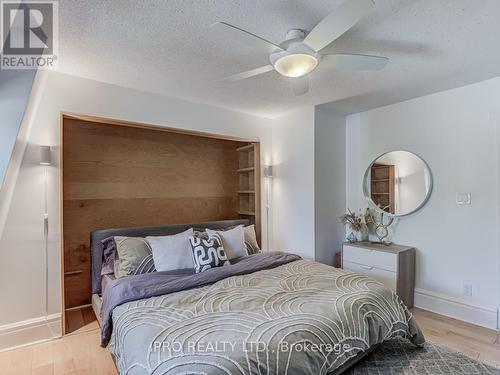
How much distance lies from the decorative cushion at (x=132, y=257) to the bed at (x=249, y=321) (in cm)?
32

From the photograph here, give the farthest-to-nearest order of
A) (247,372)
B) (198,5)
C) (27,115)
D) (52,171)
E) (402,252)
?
(402,252)
(52,171)
(27,115)
(198,5)
(247,372)

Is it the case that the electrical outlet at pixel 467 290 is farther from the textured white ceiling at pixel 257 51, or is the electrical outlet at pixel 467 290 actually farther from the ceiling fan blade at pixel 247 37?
the ceiling fan blade at pixel 247 37

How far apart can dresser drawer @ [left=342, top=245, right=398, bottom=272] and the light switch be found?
2.83 ft

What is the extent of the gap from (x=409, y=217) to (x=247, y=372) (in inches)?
112

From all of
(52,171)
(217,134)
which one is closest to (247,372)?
(52,171)

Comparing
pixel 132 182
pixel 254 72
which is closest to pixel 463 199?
pixel 254 72

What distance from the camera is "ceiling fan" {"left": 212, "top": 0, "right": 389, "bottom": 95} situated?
1.49 metres

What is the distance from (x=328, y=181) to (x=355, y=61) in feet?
6.76

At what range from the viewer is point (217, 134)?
3660 millimetres

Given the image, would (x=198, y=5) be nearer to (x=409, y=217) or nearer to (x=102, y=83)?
(x=102, y=83)

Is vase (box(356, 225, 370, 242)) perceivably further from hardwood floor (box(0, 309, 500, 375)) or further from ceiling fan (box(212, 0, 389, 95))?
ceiling fan (box(212, 0, 389, 95))

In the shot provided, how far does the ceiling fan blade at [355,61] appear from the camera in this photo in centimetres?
187
